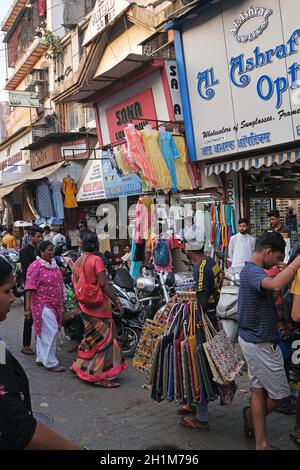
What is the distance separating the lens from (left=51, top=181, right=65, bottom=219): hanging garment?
51.8 feet

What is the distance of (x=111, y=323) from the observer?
5.54 metres

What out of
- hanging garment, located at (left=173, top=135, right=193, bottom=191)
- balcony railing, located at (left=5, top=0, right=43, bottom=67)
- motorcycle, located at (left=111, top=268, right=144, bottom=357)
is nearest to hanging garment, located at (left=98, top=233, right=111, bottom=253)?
hanging garment, located at (left=173, top=135, right=193, bottom=191)

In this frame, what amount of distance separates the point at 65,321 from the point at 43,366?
1081 mm

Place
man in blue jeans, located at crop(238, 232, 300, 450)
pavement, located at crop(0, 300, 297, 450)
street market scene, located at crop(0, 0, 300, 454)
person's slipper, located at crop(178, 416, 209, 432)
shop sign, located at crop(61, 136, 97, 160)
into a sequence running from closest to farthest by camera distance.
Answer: man in blue jeans, located at crop(238, 232, 300, 450) < street market scene, located at crop(0, 0, 300, 454) < pavement, located at crop(0, 300, 297, 450) < person's slipper, located at crop(178, 416, 209, 432) < shop sign, located at crop(61, 136, 97, 160)

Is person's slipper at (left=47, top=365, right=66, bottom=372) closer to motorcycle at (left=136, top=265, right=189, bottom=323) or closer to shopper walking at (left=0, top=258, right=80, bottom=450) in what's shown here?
motorcycle at (left=136, top=265, right=189, bottom=323)

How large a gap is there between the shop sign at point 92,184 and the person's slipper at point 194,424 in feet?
34.7

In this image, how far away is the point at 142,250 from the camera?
33.9ft

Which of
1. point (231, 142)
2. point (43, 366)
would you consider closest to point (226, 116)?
point (231, 142)

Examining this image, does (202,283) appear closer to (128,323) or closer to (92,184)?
(128,323)

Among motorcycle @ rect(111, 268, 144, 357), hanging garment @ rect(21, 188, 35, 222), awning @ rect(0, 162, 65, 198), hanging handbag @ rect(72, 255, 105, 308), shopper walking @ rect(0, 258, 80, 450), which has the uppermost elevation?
awning @ rect(0, 162, 65, 198)

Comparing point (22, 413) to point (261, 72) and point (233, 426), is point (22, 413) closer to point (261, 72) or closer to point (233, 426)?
point (233, 426)

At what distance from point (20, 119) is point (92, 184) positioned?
39.6ft

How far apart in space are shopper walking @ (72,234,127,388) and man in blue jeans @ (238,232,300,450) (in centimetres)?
225

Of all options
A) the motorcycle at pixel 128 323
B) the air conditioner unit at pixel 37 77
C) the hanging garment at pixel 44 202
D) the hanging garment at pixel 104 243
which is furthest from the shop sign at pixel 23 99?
the motorcycle at pixel 128 323
